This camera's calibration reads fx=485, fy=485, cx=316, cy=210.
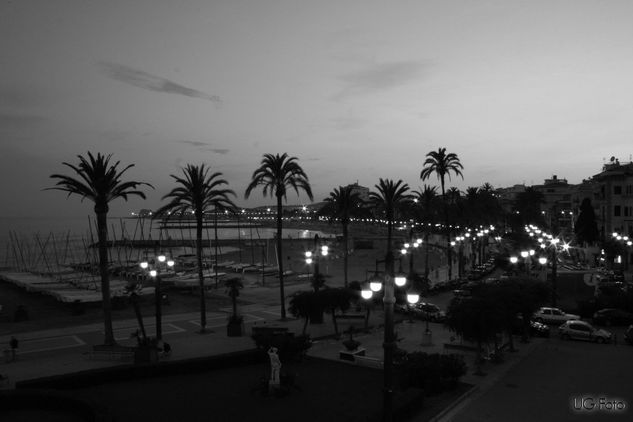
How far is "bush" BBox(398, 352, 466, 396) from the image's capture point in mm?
16672

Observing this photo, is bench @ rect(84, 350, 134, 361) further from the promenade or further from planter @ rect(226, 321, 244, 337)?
planter @ rect(226, 321, 244, 337)

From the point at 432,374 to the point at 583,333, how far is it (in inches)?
569

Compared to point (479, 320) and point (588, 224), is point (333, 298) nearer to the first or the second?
point (479, 320)

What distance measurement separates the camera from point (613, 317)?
30.7 metres

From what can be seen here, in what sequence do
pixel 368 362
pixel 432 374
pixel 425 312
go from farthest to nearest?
pixel 425 312 < pixel 368 362 < pixel 432 374

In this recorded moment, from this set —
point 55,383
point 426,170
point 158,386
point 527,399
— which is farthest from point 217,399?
point 426,170

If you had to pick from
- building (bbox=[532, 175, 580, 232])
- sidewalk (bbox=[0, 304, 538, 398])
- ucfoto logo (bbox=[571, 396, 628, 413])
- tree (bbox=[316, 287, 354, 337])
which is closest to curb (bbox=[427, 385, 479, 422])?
sidewalk (bbox=[0, 304, 538, 398])

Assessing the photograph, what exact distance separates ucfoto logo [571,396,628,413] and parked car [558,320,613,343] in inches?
450

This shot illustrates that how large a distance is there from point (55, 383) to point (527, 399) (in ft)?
53.4

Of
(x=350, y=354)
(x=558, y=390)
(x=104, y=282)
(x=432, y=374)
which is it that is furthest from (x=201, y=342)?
(x=558, y=390)

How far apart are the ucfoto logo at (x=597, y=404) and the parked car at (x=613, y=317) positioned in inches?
674

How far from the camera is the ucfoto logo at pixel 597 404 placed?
14.9 m

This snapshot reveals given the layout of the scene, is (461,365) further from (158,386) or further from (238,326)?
(238,326)

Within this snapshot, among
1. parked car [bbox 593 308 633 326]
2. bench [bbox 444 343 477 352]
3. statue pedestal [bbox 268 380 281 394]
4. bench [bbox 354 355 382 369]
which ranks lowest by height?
parked car [bbox 593 308 633 326]
